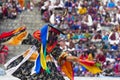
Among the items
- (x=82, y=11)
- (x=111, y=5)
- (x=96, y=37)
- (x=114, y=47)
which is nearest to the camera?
(x=114, y=47)

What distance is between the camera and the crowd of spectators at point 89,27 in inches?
813

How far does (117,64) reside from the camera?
66.4 ft

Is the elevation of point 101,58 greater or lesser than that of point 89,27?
lesser

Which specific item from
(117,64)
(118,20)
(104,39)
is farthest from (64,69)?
(118,20)

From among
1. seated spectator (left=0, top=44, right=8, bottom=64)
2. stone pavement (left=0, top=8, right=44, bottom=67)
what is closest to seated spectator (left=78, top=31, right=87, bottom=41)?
stone pavement (left=0, top=8, right=44, bottom=67)

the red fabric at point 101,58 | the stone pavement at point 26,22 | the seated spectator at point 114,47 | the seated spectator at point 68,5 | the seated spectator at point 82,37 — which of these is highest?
the seated spectator at point 68,5

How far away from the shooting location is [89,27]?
22.5 metres

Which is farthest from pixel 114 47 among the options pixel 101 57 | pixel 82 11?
pixel 82 11

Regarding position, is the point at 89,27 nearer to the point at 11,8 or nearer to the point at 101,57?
the point at 101,57

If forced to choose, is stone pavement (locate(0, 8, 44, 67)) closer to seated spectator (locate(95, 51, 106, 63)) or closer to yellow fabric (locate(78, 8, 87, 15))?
yellow fabric (locate(78, 8, 87, 15))

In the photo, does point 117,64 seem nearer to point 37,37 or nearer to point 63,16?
point 63,16

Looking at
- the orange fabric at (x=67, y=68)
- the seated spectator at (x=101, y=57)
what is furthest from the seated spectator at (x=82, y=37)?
the orange fabric at (x=67, y=68)

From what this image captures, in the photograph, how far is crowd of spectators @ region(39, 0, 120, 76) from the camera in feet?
67.8

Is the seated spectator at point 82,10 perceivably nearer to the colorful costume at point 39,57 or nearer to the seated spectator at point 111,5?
the seated spectator at point 111,5
